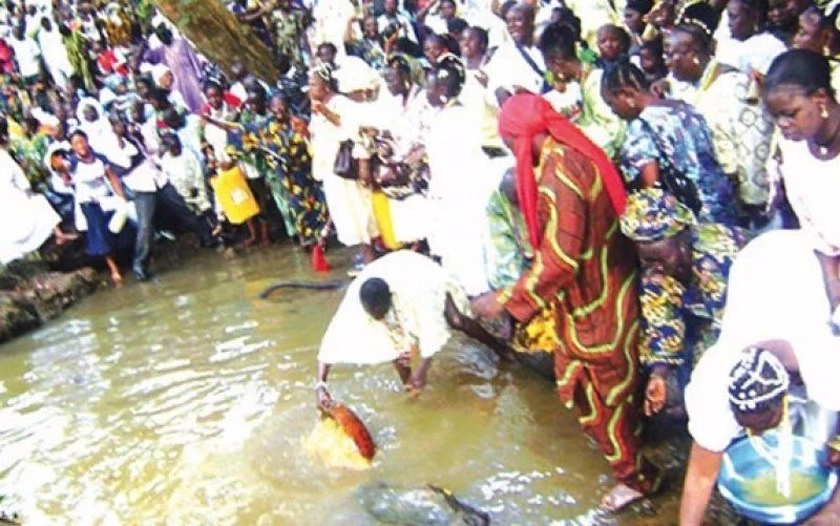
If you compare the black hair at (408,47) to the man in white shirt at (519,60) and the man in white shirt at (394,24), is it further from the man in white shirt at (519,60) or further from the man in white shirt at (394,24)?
the man in white shirt at (519,60)

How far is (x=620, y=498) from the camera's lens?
11.6 feet

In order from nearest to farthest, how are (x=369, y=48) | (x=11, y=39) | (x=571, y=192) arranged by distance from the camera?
1. (x=571, y=192)
2. (x=369, y=48)
3. (x=11, y=39)

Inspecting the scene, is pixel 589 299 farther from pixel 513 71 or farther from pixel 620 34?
pixel 513 71

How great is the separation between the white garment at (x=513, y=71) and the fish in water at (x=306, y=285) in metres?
2.51

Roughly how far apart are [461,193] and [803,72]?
8.83 ft

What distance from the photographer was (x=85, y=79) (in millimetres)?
11398

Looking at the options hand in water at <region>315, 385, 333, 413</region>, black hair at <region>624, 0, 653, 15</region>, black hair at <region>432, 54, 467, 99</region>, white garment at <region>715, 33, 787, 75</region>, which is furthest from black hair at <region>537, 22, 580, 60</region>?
hand in water at <region>315, 385, 333, 413</region>

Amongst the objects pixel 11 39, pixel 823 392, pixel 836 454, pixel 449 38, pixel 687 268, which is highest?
pixel 11 39

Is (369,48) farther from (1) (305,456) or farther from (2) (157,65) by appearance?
(1) (305,456)

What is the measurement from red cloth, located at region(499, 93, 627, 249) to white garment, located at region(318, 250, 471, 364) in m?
1.42

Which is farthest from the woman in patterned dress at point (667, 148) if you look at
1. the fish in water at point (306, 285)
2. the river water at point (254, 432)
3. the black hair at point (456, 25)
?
the fish in water at point (306, 285)

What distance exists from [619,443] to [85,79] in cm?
1001

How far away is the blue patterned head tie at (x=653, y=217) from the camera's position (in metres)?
3.05

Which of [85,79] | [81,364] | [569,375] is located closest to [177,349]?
[81,364]
